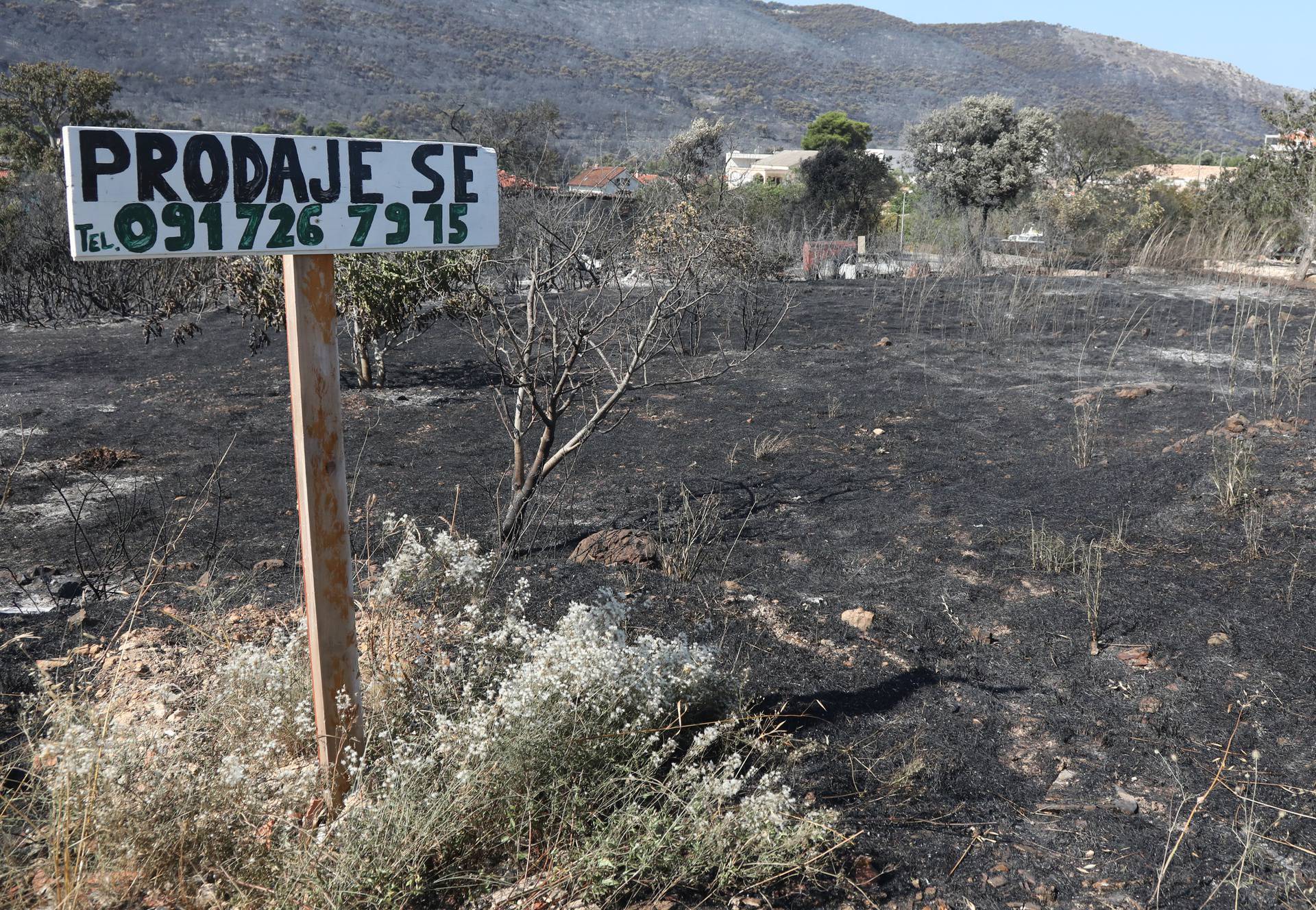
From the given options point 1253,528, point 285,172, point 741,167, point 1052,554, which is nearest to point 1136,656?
point 1052,554

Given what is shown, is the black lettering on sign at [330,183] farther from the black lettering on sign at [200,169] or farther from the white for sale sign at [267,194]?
the black lettering on sign at [200,169]

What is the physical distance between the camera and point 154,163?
195 cm

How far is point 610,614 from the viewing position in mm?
3328

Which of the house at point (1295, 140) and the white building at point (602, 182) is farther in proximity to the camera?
the house at point (1295, 140)

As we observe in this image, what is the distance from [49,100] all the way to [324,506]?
87.7ft

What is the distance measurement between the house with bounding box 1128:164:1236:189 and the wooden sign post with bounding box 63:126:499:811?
69.0 ft

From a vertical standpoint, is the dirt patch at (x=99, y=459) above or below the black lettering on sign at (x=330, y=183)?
below

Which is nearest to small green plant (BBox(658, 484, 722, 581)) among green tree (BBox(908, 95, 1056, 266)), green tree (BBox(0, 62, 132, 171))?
green tree (BBox(908, 95, 1056, 266))

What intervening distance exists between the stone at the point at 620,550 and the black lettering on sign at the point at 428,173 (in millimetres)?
2362

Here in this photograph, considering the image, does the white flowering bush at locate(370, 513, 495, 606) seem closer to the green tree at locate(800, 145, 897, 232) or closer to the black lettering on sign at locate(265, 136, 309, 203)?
the black lettering on sign at locate(265, 136, 309, 203)

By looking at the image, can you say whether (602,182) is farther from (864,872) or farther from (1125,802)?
(864,872)

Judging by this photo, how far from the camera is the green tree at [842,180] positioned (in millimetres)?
22281

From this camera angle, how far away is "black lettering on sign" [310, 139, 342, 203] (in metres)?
2.17

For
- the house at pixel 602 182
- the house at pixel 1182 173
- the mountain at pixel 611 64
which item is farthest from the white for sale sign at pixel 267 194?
the mountain at pixel 611 64
